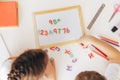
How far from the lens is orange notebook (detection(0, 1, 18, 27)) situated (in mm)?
974

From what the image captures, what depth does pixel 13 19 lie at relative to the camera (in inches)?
38.5

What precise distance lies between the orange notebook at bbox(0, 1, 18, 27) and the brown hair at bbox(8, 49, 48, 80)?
186 millimetres

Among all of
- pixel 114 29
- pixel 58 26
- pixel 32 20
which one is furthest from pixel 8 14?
pixel 114 29

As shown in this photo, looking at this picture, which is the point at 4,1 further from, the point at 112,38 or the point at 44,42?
the point at 112,38

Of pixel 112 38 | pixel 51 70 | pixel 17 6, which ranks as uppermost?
pixel 17 6

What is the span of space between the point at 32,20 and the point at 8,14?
93mm

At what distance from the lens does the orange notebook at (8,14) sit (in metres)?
0.97

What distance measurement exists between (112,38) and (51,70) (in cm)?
26

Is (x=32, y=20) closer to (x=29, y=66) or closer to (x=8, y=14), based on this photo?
(x=8, y=14)

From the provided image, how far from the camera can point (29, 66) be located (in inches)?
32.0

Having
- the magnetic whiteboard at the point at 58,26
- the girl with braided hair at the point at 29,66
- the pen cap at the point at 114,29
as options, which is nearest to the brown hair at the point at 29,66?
the girl with braided hair at the point at 29,66

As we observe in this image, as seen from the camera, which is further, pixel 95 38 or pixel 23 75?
pixel 95 38

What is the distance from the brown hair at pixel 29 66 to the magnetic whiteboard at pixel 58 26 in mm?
125

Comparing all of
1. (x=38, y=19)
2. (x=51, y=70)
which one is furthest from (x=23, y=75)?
(x=38, y=19)
